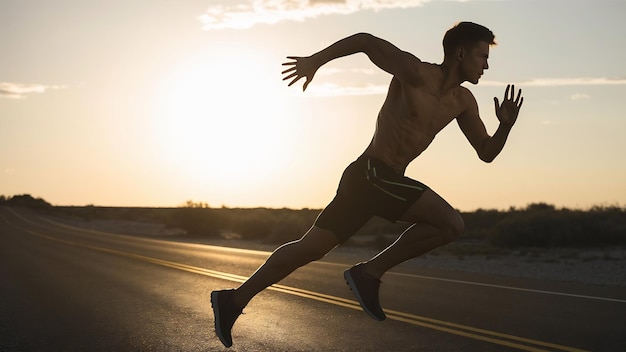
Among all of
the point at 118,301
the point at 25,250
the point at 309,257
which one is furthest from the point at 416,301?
the point at 25,250

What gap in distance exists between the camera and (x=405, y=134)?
16.1 feet

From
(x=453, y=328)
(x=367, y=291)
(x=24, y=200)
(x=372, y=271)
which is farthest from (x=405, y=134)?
(x=24, y=200)

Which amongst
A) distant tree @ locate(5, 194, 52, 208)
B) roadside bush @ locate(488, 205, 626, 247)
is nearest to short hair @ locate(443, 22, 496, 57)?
roadside bush @ locate(488, 205, 626, 247)

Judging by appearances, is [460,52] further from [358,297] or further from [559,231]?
[559,231]

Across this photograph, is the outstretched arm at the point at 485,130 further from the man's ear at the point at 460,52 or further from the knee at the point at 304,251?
the knee at the point at 304,251

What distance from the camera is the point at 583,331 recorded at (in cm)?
868

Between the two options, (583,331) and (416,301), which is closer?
(583,331)

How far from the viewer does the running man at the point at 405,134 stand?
479cm

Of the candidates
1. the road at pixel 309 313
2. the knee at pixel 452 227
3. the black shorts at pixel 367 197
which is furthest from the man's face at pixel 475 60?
the road at pixel 309 313

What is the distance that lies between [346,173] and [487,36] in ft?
3.84

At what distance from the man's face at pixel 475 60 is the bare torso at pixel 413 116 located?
0.56 feet

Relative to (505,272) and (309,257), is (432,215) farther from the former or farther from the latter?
(505,272)

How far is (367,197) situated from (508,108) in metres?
1.06

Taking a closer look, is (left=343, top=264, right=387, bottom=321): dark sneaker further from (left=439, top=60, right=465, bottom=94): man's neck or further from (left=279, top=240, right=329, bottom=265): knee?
(left=439, top=60, right=465, bottom=94): man's neck
